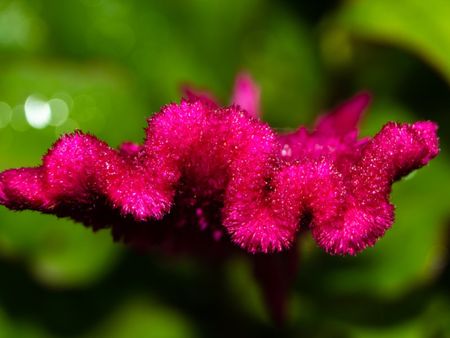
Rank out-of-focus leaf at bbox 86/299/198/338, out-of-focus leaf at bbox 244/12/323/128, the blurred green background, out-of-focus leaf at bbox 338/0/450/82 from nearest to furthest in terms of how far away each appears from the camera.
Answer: out-of-focus leaf at bbox 338/0/450/82 < the blurred green background < out-of-focus leaf at bbox 86/299/198/338 < out-of-focus leaf at bbox 244/12/323/128

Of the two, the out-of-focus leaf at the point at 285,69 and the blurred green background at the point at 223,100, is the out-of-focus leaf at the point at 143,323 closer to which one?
the blurred green background at the point at 223,100

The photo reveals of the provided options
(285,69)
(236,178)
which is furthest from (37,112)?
(236,178)

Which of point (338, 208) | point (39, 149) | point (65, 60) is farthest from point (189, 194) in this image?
point (65, 60)

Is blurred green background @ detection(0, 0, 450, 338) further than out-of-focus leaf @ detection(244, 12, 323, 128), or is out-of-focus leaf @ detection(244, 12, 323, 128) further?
out-of-focus leaf @ detection(244, 12, 323, 128)

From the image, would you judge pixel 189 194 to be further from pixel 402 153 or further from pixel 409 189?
pixel 409 189

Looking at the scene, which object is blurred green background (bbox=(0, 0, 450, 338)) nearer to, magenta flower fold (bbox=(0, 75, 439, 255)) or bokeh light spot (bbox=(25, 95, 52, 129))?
bokeh light spot (bbox=(25, 95, 52, 129))

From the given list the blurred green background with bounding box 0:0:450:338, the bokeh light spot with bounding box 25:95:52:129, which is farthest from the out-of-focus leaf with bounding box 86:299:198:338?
the bokeh light spot with bounding box 25:95:52:129
